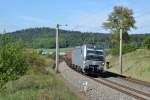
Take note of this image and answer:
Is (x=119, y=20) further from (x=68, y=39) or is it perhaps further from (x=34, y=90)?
(x=34, y=90)

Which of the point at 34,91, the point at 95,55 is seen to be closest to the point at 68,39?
the point at 95,55

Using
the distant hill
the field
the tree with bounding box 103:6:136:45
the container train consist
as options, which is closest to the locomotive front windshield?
the container train consist

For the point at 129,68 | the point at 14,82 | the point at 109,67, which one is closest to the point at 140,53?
the point at 109,67

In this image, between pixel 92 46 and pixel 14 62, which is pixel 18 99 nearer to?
pixel 14 62

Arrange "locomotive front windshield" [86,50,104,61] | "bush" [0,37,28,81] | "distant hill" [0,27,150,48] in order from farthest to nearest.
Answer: "distant hill" [0,27,150,48] < "locomotive front windshield" [86,50,104,61] < "bush" [0,37,28,81]

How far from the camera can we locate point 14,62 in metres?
30.2

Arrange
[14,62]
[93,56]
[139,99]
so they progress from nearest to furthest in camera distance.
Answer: [139,99]
[14,62]
[93,56]

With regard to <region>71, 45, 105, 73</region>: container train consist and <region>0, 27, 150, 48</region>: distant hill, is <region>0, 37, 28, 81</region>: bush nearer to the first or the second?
<region>71, 45, 105, 73</region>: container train consist

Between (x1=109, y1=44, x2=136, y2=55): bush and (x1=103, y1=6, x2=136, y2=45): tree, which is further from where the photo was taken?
(x1=103, y1=6, x2=136, y2=45): tree

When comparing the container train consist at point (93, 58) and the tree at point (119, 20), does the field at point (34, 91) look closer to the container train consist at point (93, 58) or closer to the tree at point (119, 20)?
the container train consist at point (93, 58)

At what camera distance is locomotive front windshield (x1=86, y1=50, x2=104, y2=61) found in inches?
1917

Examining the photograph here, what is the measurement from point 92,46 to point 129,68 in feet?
38.0

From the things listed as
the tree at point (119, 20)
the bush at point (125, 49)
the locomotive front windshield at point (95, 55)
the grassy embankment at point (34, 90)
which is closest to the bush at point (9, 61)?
the grassy embankment at point (34, 90)

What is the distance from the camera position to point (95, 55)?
48.7 metres
